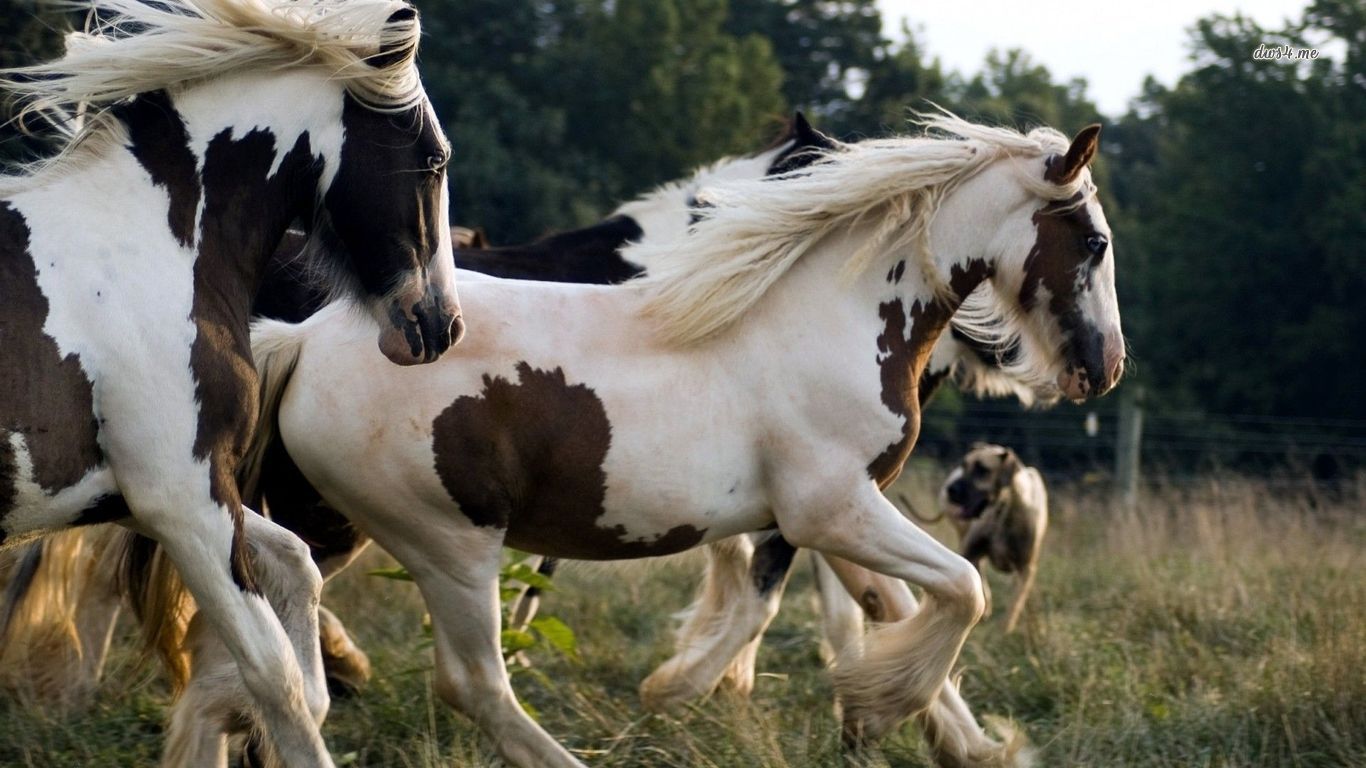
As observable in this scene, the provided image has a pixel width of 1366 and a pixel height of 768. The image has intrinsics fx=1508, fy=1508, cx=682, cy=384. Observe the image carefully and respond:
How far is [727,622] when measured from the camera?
525 centimetres

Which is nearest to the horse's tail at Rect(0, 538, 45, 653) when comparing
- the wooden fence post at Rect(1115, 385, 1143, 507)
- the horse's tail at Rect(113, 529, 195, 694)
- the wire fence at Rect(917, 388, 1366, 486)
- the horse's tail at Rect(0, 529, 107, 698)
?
the horse's tail at Rect(0, 529, 107, 698)

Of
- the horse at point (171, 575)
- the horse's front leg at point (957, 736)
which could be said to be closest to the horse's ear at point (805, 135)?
the horse at point (171, 575)

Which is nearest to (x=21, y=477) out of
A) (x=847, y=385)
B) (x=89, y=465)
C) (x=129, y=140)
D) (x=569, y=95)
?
(x=89, y=465)

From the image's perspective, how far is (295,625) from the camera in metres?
3.54

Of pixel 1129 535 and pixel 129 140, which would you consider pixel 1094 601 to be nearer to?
pixel 1129 535

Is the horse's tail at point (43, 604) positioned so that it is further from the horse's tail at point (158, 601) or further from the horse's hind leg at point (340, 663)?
the horse's hind leg at point (340, 663)

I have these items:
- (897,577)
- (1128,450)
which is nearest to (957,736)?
(897,577)

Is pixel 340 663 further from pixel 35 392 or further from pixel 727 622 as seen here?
pixel 35 392

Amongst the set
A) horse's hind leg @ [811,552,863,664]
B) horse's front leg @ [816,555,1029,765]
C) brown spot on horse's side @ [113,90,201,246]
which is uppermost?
brown spot on horse's side @ [113,90,201,246]

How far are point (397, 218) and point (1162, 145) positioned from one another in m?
31.1

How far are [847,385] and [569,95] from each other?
2647 cm

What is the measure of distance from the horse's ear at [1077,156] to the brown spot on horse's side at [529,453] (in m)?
1.45

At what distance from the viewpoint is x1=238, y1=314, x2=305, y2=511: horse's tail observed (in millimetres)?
3951

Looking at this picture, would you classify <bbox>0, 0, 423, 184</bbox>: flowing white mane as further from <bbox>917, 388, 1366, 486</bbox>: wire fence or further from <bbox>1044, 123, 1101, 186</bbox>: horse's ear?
<bbox>917, 388, 1366, 486</bbox>: wire fence
